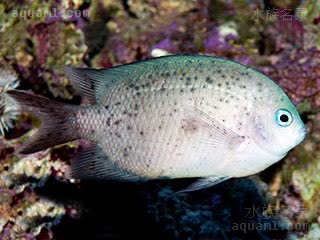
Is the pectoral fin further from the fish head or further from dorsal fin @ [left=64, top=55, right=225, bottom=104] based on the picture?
dorsal fin @ [left=64, top=55, right=225, bottom=104]

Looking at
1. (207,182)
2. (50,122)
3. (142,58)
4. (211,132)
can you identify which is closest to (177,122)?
(211,132)

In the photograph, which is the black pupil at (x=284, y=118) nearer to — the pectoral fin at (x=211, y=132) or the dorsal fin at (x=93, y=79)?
the pectoral fin at (x=211, y=132)

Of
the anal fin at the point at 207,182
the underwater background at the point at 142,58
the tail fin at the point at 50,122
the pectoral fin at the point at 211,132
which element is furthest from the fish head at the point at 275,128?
the underwater background at the point at 142,58

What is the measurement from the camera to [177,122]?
197cm

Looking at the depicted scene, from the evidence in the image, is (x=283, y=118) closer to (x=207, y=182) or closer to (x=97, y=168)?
(x=207, y=182)

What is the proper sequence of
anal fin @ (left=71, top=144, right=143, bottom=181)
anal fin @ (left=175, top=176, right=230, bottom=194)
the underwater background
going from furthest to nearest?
the underwater background
anal fin @ (left=71, top=144, right=143, bottom=181)
anal fin @ (left=175, top=176, right=230, bottom=194)

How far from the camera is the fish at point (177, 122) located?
1913 millimetres

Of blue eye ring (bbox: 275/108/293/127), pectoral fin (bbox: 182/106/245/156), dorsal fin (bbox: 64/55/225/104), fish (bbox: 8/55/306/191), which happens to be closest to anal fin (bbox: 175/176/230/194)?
fish (bbox: 8/55/306/191)

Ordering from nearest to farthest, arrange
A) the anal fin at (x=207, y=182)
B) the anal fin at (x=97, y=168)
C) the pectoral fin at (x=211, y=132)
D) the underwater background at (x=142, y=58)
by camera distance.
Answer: the pectoral fin at (x=211, y=132)
the anal fin at (x=207, y=182)
the anal fin at (x=97, y=168)
the underwater background at (x=142, y=58)

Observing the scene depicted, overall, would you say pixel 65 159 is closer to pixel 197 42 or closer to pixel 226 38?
pixel 197 42

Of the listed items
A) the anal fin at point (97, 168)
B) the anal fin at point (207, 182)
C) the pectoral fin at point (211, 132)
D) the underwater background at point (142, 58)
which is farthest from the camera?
the underwater background at point (142, 58)

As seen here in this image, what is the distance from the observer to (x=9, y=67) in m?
3.47

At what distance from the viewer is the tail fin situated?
206cm

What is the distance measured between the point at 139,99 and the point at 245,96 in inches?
22.5
